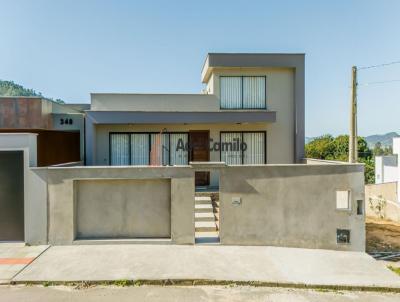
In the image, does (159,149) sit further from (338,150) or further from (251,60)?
(338,150)

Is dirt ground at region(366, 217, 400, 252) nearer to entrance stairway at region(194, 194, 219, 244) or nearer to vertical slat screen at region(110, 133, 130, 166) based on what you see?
entrance stairway at region(194, 194, 219, 244)

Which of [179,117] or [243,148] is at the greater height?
[179,117]

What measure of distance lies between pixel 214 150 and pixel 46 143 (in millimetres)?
7770

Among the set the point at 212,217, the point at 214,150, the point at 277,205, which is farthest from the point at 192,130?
the point at 277,205

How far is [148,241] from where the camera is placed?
963 centimetres

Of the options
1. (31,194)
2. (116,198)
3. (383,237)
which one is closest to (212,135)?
(116,198)

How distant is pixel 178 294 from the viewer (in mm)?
6832

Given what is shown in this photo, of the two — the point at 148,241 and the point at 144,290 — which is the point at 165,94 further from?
the point at 144,290

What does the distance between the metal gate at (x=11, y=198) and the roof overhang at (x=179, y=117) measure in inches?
172

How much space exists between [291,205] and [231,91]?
704 cm

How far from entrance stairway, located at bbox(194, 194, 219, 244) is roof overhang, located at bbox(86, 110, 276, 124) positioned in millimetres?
3601

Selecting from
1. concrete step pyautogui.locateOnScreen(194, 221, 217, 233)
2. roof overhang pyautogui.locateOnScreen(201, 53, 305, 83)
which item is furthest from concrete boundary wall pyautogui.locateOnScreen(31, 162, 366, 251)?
roof overhang pyautogui.locateOnScreen(201, 53, 305, 83)

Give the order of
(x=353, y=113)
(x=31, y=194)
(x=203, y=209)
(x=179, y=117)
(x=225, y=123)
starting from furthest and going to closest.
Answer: (x=225, y=123) → (x=179, y=117) → (x=353, y=113) → (x=203, y=209) → (x=31, y=194)

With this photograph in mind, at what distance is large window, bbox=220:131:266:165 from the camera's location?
1479cm
